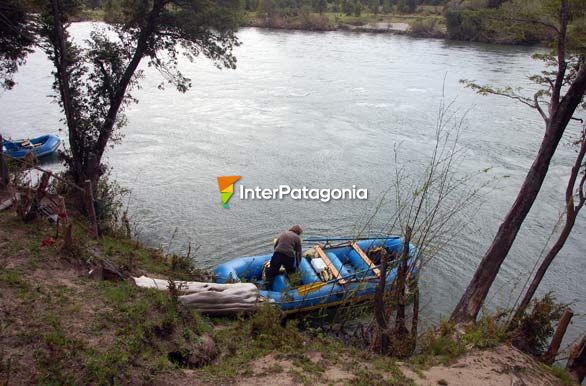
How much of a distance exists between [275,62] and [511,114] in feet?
50.8

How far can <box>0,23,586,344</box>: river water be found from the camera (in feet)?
42.9

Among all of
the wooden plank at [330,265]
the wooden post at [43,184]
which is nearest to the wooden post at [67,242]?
the wooden post at [43,184]

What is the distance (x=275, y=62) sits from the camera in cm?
3344

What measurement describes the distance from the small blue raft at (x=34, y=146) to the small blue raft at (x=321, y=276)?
372 inches

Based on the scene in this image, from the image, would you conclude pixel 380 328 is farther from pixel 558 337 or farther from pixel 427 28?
pixel 427 28

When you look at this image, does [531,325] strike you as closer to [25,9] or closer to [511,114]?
[25,9]

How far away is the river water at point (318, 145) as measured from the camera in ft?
42.9

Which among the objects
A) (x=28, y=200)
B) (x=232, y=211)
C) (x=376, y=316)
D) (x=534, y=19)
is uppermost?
(x=534, y=19)

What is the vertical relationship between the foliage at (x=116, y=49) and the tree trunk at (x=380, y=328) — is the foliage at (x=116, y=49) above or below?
above

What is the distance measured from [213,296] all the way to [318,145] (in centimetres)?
1307

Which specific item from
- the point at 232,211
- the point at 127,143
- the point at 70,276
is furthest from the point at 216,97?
the point at 70,276

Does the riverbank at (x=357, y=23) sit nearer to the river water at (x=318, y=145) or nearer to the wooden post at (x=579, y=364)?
the river water at (x=318, y=145)

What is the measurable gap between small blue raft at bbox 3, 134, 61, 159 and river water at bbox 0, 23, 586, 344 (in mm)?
Result: 2008

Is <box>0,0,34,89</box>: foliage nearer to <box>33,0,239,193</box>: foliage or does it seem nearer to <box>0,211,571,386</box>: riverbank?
<box>33,0,239,193</box>: foliage
